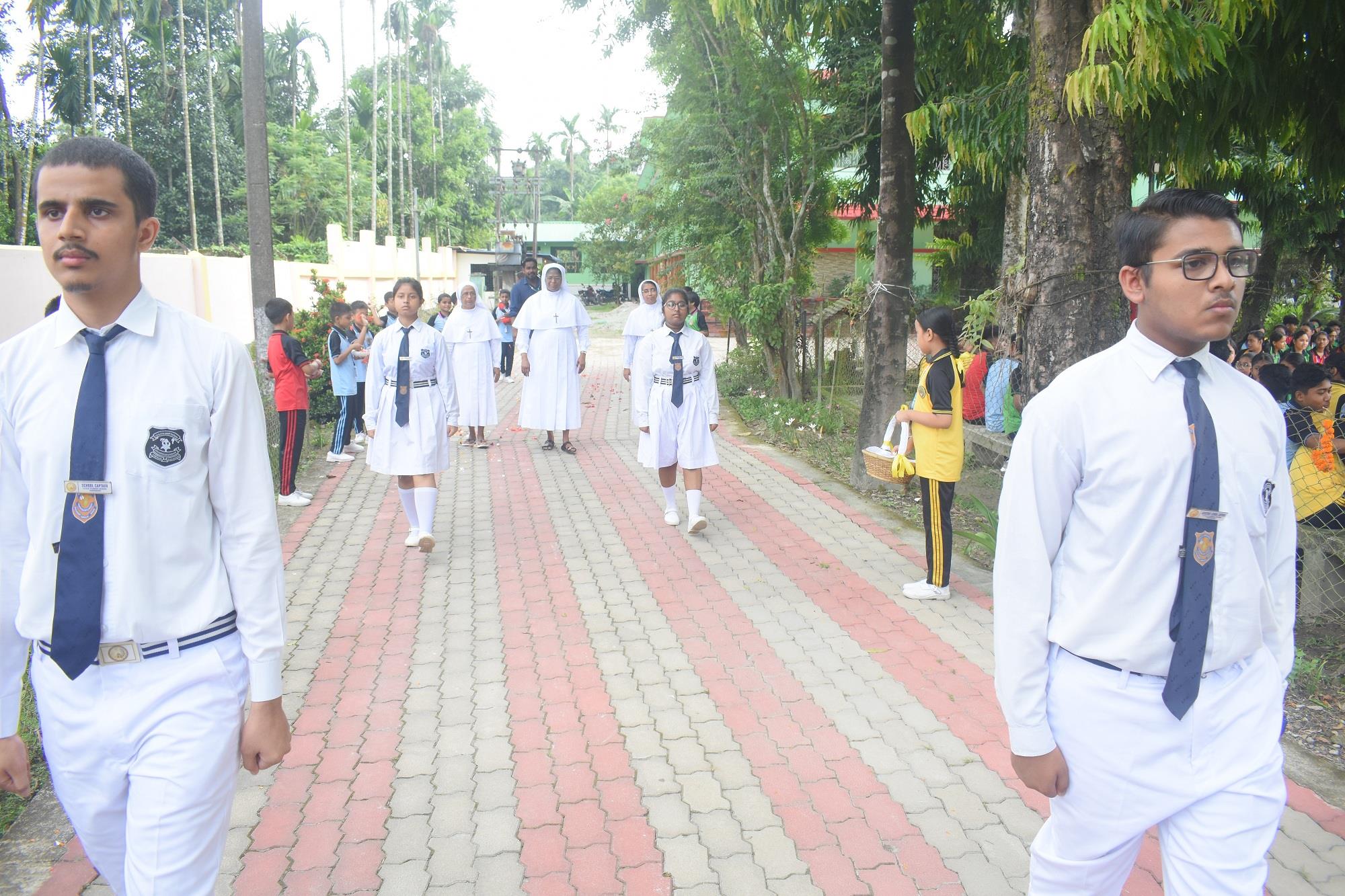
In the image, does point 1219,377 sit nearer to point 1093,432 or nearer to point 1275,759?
point 1093,432

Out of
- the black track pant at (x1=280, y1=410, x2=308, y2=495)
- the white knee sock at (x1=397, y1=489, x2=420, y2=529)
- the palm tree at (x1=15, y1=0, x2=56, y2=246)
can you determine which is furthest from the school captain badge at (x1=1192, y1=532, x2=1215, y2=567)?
the palm tree at (x1=15, y1=0, x2=56, y2=246)

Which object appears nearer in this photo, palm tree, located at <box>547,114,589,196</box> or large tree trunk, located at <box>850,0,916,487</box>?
large tree trunk, located at <box>850,0,916,487</box>

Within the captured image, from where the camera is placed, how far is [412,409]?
24.2 feet

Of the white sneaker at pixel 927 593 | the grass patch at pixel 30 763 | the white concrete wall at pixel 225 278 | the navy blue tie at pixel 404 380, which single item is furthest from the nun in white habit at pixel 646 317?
the grass patch at pixel 30 763

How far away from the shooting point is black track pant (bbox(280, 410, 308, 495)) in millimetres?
8930

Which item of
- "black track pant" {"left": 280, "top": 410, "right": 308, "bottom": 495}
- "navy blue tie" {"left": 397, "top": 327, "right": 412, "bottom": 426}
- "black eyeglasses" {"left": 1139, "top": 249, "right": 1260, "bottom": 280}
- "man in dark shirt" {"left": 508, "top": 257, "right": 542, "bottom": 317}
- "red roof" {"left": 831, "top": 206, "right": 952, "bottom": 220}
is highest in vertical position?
"red roof" {"left": 831, "top": 206, "right": 952, "bottom": 220}

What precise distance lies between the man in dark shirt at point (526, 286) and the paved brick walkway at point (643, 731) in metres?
7.27

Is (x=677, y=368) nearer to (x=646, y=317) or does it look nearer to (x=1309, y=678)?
(x=646, y=317)

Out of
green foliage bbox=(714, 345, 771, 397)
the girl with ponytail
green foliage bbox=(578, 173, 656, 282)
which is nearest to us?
the girl with ponytail

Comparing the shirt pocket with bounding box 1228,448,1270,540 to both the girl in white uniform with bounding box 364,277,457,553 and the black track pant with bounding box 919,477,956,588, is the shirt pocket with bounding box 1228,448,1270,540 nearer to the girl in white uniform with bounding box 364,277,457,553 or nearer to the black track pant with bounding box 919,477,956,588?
the black track pant with bounding box 919,477,956,588

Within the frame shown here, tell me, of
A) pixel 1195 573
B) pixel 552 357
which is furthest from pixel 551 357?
pixel 1195 573

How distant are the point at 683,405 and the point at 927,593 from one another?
2.58m

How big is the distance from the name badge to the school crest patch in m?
0.10

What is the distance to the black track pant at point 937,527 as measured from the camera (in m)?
6.11
